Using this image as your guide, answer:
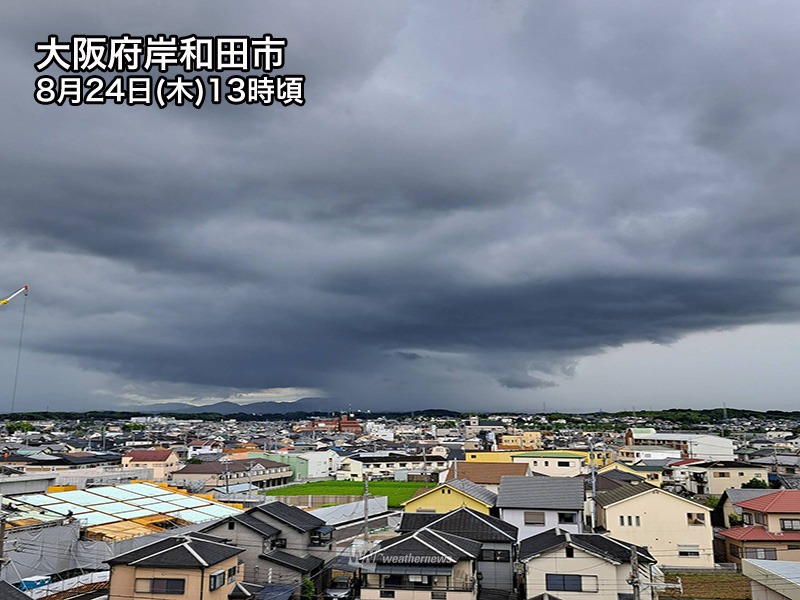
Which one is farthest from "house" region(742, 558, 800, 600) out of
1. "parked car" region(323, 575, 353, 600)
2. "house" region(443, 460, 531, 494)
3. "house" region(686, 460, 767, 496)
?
"house" region(686, 460, 767, 496)

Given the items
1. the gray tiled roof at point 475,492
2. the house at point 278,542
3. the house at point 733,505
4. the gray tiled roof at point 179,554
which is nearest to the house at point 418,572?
the house at point 278,542

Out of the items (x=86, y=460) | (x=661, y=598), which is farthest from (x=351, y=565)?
(x=86, y=460)

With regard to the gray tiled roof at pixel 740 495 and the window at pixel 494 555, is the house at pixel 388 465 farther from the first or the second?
the window at pixel 494 555

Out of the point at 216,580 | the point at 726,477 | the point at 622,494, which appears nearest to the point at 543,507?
the point at 622,494

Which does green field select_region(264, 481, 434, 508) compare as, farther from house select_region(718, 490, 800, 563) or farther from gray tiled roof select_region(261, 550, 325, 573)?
house select_region(718, 490, 800, 563)

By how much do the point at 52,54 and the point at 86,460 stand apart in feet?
204

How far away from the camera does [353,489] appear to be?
2586 inches

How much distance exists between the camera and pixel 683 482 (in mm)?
56969

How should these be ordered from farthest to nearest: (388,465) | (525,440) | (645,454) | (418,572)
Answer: (525,440) → (388,465) → (645,454) → (418,572)

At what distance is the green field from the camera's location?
5978 cm

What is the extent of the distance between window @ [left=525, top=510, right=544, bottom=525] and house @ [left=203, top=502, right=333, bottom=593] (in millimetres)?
9916

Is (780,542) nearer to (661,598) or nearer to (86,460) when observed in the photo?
(661,598)

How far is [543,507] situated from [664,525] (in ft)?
22.5

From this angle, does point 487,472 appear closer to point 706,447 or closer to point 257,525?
point 257,525
